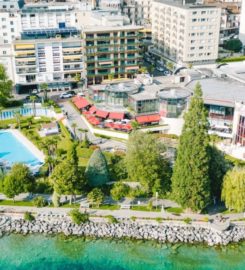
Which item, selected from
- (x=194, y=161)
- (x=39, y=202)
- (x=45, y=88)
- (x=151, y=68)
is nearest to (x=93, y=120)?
(x=45, y=88)

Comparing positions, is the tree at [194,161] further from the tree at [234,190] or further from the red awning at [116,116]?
the red awning at [116,116]

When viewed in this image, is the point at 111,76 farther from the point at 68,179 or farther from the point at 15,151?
the point at 68,179

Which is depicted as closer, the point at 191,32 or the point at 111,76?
the point at 111,76

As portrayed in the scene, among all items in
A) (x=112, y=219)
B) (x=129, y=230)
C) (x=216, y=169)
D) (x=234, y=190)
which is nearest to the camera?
(x=234, y=190)

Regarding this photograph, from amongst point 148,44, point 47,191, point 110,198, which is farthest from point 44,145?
point 148,44

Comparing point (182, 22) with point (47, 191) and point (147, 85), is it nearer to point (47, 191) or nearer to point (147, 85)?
point (147, 85)

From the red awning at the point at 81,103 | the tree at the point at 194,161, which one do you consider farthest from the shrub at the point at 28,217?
the red awning at the point at 81,103
